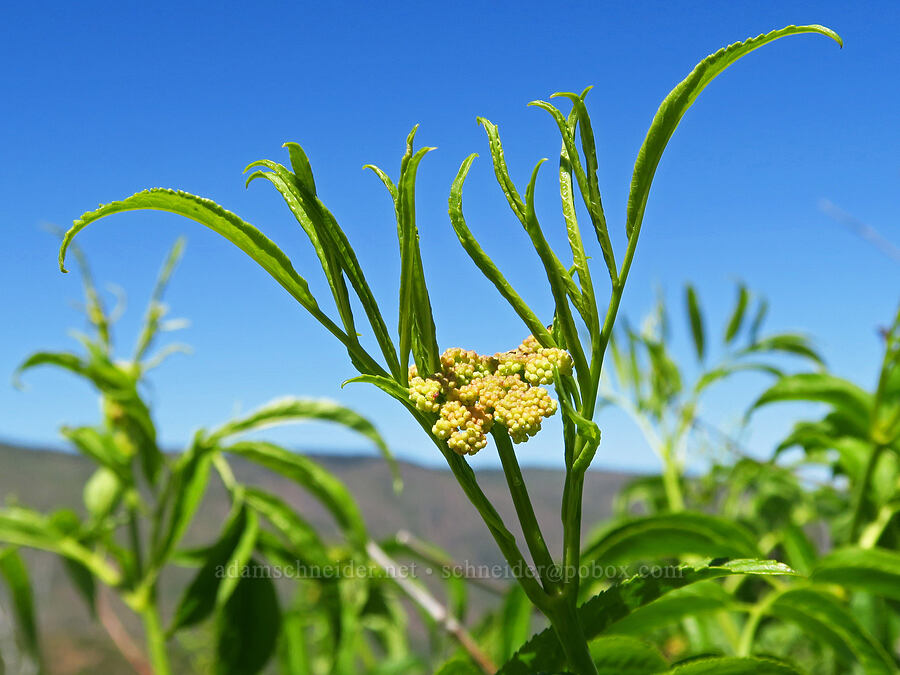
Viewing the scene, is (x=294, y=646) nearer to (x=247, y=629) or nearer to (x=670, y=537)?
(x=247, y=629)

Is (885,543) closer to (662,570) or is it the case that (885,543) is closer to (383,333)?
(662,570)

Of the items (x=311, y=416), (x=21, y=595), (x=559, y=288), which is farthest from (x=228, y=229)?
(x=21, y=595)

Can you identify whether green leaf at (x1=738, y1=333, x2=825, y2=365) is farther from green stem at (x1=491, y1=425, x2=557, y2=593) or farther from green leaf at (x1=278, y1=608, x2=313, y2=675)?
green stem at (x1=491, y1=425, x2=557, y2=593)

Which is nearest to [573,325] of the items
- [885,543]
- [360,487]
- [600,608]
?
[600,608]

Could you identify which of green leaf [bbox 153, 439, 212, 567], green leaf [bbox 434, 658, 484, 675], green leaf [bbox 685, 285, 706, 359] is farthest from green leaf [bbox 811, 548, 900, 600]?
green leaf [bbox 685, 285, 706, 359]

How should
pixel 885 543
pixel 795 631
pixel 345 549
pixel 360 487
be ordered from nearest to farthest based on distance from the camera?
1. pixel 885 543
2. pixel 795 631
3. pixel 345 549
4. pixel 360 487

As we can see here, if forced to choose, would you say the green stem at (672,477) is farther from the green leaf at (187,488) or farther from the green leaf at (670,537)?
the green leaf at (187,488)
